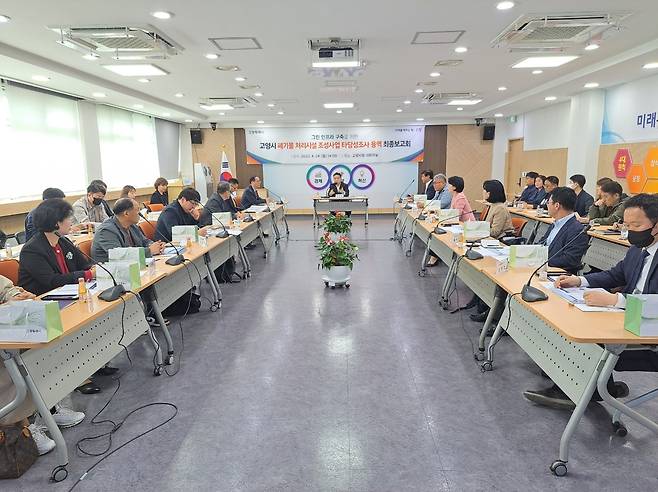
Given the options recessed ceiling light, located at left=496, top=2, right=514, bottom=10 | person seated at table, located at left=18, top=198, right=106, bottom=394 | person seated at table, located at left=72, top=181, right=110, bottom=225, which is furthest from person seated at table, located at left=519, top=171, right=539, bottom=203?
person seated at table, located at left=18, top=198, right=106, bottom=394

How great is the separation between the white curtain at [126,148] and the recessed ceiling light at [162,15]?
543 centimetres

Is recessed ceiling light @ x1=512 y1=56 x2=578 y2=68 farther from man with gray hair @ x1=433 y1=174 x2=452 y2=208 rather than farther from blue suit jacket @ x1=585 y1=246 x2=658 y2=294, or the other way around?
blue suit jacket @ x1=585 y1=246 x2=658 y2=294

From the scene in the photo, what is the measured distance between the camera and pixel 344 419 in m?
2.51

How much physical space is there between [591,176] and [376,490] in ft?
24.9

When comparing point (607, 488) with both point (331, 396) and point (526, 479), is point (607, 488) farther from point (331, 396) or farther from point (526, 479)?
point (331, 396)

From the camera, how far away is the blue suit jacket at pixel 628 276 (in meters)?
2.27

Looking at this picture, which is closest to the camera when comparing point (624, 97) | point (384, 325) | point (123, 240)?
point (123, 240)

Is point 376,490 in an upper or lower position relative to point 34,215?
lower

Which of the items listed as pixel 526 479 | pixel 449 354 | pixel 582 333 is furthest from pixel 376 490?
pixel 449 354

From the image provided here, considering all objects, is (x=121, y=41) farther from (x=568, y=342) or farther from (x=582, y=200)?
(x=582, y=200)

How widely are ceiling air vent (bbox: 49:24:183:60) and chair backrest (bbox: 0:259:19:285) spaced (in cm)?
216

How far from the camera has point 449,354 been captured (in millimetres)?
3367

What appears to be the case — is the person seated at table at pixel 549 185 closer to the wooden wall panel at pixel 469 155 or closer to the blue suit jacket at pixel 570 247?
the blue suit jacket at pixel 570 247

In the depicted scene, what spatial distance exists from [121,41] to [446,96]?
5.78 m
